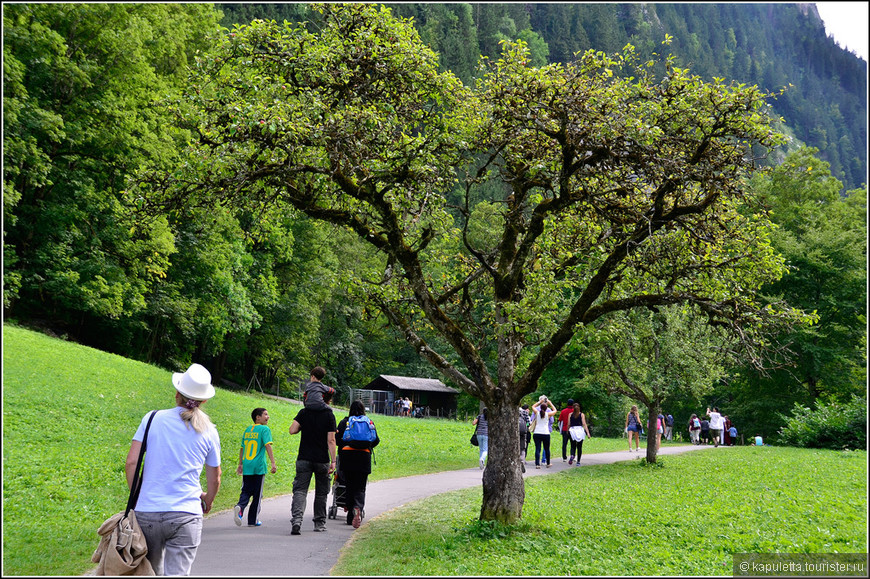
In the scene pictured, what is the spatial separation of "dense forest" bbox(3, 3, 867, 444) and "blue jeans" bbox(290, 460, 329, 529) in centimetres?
270

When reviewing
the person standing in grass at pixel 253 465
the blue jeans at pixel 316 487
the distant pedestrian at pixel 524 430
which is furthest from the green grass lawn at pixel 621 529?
the distant pedestrian at pixel 524 430

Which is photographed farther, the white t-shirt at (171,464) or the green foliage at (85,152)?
the green foliage at (85,152)

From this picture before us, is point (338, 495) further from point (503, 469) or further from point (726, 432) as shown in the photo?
point (726, 432)

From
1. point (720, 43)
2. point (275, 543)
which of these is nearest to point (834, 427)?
point (275, 543)

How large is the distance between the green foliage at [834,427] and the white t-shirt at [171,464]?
28.5 m

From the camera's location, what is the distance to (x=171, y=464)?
5168mm

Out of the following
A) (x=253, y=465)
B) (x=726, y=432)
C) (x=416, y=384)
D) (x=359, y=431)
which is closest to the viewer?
(x=253, y=465)

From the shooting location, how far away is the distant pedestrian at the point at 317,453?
31.6ft

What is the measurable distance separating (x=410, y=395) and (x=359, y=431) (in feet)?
156

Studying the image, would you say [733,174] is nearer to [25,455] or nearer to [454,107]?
[454,107]

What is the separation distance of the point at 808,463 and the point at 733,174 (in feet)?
48.9

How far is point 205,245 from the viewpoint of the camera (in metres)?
31.7

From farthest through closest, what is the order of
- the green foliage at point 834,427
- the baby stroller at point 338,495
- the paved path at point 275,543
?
the green foliage at point 834,427, the baby stroller at point 338,495, the paved path at point 275,543

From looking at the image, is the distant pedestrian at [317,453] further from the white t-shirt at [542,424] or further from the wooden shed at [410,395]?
the wooden shed at [410,395]
